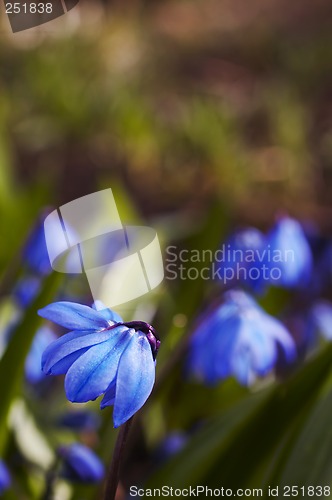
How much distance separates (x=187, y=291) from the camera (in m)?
1.31

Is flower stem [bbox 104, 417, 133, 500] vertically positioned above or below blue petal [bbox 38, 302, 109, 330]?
below

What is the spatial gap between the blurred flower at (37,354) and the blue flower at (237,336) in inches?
8.5

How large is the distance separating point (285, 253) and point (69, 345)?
500mm

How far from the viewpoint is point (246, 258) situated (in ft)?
3.11

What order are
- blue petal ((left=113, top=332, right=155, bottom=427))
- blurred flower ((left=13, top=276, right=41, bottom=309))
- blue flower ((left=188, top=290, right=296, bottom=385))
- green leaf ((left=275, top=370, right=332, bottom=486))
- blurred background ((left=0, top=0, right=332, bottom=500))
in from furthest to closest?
blurred background ((left=0, top=0, right=332, bottom=500)) → blurred flower ((left=13, top=276, right=41, bottom=309)) → blue flower ((left=188, top=290, right=296, bottom=385)) → green leaf ((left=275, top=370, right=332, bottom=486)) → blue petal ((left=113, top=332, right=155, bottom=427))

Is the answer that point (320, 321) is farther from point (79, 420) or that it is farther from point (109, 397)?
point (109, 397)

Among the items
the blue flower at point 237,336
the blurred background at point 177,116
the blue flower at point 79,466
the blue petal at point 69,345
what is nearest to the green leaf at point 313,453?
the blue flower at point 237,336

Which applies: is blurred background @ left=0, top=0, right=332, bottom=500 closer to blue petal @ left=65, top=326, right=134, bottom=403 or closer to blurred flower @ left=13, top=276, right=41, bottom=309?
blurred flower @ left=13, top=276, right=41, bottom=309

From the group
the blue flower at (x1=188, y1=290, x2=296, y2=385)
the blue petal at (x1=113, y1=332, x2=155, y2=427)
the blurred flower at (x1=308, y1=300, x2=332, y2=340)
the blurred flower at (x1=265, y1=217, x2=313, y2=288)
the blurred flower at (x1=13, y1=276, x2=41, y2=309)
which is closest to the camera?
the blue petal at (x1=113, y1=332, x2=155, y2=427)

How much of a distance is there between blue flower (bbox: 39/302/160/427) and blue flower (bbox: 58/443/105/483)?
30 centimetres

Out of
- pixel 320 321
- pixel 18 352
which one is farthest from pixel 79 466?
pixel 320 321

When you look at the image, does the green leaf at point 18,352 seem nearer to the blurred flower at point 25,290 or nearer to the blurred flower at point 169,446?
the blurred flower at point 25,290

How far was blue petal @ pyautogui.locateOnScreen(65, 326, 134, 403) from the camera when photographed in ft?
1.75

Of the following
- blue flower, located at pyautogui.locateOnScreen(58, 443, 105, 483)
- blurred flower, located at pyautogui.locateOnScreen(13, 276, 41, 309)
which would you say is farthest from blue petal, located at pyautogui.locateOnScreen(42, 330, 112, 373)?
blurred flower, located at pyautogui.locateOnScreen(13, 276, 41, 309)
